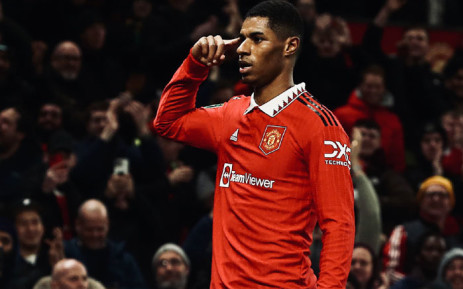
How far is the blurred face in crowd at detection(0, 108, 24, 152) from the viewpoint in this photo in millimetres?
7695

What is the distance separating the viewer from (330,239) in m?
3.41

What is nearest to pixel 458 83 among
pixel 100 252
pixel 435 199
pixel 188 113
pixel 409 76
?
pixel 409 76

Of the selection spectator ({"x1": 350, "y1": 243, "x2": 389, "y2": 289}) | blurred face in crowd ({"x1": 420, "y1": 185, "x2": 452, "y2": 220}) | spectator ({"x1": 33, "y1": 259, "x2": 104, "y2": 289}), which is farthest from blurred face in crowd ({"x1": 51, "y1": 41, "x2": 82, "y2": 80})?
blurred face in crowd ({"x1": 420, "y1": 185, "x2": 452, "y2": 220})

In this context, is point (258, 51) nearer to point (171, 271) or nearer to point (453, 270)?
point (171, 271)

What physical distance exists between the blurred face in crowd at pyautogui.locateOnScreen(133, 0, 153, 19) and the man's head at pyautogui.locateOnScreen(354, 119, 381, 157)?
3124mm

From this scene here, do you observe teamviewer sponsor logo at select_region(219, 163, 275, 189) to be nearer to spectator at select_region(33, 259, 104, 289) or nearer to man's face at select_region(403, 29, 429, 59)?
spectator at select_region(33, 259, 104, 289)

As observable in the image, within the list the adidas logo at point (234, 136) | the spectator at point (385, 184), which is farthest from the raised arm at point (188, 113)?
the spectator at point (385, 184)

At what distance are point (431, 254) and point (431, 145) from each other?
196 centimetres

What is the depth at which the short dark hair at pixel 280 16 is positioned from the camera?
361cm

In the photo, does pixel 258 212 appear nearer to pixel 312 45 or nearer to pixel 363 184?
pixel 363 184

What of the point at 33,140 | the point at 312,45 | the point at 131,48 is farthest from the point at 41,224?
the point at 312,45

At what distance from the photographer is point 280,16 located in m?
3.61

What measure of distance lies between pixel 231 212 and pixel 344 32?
21.2 ft

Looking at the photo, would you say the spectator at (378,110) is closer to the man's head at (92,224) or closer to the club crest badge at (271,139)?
the man's head at (92,224)
